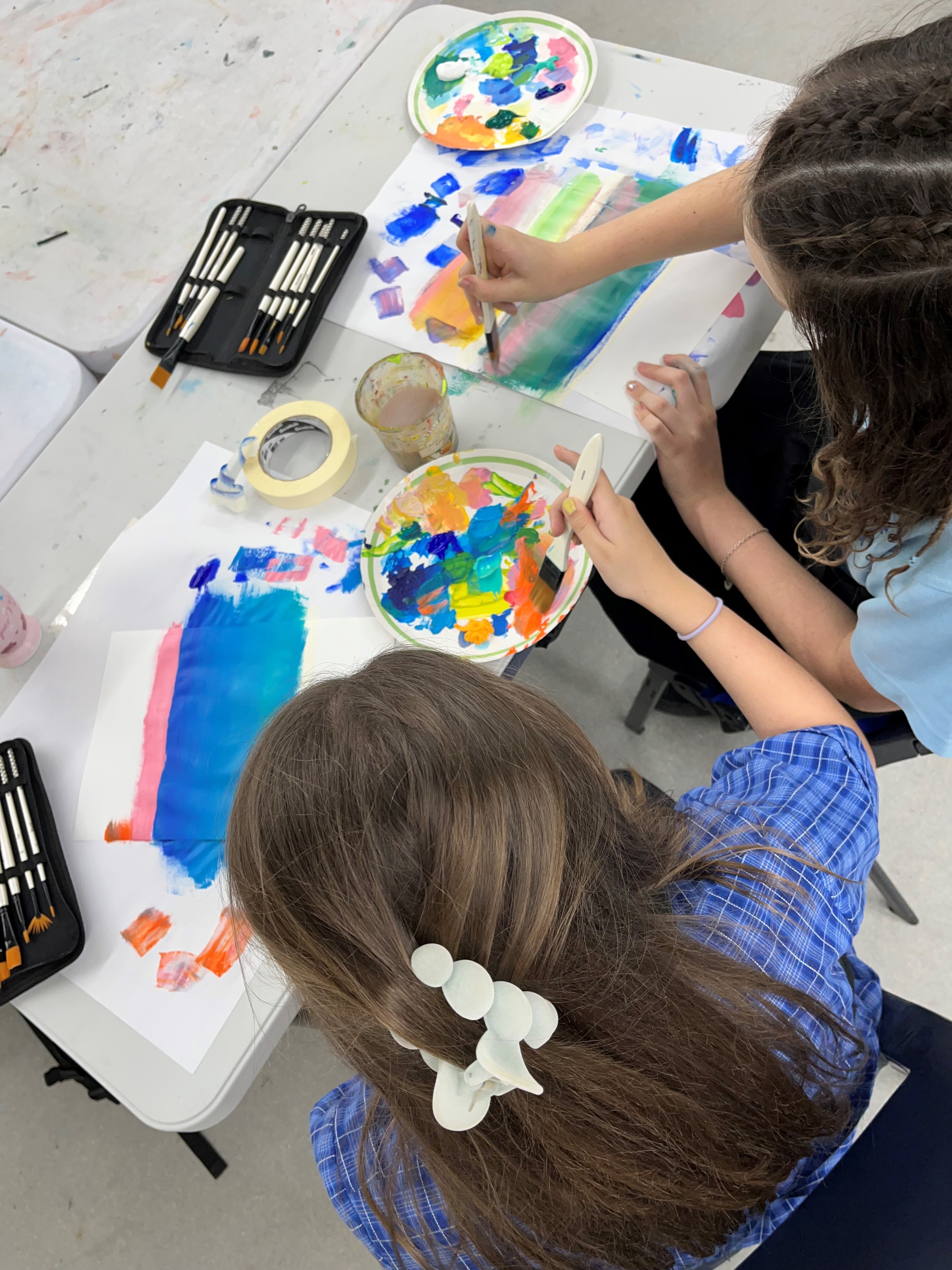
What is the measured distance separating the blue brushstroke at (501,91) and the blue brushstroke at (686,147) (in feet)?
0.67

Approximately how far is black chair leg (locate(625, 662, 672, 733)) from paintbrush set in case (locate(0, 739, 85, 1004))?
0.79 metres

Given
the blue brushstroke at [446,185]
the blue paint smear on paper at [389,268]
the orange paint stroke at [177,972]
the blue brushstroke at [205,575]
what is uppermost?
A: the blue brushstroke at [446,185]

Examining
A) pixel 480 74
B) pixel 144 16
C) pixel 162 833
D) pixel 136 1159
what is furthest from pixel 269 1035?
pixel 144 16

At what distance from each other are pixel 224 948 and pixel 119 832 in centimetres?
15

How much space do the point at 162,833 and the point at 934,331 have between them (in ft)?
2.37

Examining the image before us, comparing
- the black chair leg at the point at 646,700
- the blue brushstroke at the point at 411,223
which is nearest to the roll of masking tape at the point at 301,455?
the blue brushstroke at the point at 411,223

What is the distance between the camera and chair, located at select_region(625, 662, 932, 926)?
813 mm

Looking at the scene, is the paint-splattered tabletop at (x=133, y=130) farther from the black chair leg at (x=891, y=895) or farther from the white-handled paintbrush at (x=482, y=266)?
the black chair leg at (x=891, y=895)

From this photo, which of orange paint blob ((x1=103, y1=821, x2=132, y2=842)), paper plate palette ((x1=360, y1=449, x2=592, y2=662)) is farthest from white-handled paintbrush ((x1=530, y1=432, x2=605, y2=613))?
orange paint blob ((x1=103, y1=821, x2=132, y2=842))

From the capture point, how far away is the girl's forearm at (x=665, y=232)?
81 centimetres

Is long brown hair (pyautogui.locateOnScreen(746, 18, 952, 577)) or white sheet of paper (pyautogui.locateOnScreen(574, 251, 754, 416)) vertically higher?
long brown hair (pyautogui.locateOnScreen(746, 18, 952, 577))

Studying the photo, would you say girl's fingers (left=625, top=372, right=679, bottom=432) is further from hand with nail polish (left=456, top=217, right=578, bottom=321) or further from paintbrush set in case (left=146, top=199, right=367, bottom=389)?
paintbrush set in case (left=146, top=199, right=367, bottom=389)

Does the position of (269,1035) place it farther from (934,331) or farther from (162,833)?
(934,331)

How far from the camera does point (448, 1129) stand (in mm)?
454
